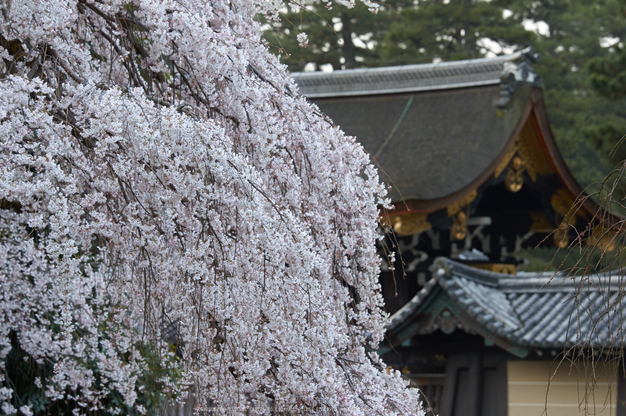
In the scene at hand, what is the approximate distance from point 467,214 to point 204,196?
6657 millimetres

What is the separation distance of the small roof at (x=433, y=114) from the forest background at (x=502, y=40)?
5861mm

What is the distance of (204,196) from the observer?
2.68 metres

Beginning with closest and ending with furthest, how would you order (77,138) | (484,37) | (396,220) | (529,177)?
1. (77,138)
2. (396,220)
3. (529,177)
4. (484,37)

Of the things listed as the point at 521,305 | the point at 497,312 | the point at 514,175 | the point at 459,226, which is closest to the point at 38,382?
the point at 497,312

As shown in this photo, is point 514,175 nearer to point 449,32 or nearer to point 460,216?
point 460,216

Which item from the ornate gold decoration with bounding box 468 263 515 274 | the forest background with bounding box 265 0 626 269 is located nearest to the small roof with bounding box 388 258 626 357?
the ornate gold decoration with bounding box 468 263 515 274

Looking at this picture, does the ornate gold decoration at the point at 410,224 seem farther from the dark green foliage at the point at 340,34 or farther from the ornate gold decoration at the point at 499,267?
the dark green foliage at the point at 340,34

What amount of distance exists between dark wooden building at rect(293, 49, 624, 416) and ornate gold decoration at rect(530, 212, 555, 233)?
1cm

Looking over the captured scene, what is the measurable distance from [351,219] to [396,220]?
5.27 metres

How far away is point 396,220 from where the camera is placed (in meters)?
8.80

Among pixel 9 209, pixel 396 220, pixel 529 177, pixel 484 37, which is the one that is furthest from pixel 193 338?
pixel 484 37

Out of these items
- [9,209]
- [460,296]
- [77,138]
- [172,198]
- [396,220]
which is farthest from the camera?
[396,220]

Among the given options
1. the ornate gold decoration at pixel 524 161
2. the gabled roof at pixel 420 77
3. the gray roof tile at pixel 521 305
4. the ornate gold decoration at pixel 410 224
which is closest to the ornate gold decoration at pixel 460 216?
the ornate gold decoration at pixel 410 224

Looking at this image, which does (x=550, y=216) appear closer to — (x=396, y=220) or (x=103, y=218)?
(x=396, y=220)
